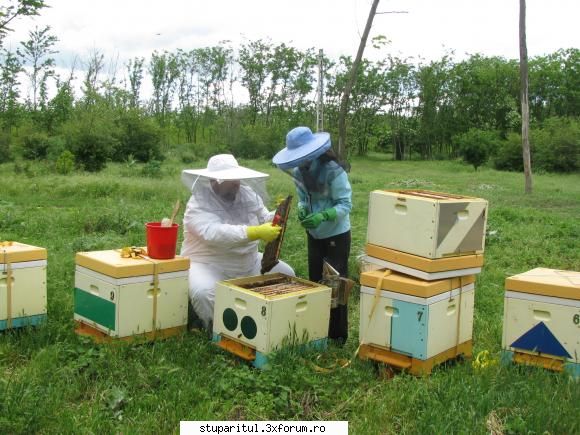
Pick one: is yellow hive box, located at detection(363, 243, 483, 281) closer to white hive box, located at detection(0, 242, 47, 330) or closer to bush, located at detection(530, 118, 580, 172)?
white hive box, located at detection(0, 242, 47, 330)

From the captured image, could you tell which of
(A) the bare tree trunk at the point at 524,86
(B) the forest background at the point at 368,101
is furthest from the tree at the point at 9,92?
(A) the bare tree trunk at the point at 524,86

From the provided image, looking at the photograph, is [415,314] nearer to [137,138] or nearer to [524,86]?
[524,86]

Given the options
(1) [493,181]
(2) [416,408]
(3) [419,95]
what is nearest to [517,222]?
(2) [416,408]

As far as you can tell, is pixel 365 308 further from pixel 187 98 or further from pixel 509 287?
pixel 187 98

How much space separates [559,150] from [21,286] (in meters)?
25.4

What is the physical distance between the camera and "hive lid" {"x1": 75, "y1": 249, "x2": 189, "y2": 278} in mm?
3863

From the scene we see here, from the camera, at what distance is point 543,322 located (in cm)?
346

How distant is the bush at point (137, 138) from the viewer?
22078 mm

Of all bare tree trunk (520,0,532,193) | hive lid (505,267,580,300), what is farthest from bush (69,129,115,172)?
hive lid (505,267,580,300)

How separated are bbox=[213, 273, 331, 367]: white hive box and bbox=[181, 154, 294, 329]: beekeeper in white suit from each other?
385mm

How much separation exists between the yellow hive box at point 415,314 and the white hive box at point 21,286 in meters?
2.30

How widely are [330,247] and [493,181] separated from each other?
16.8 m

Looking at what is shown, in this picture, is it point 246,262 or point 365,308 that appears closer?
point 365,308

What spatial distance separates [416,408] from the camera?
3139mm
